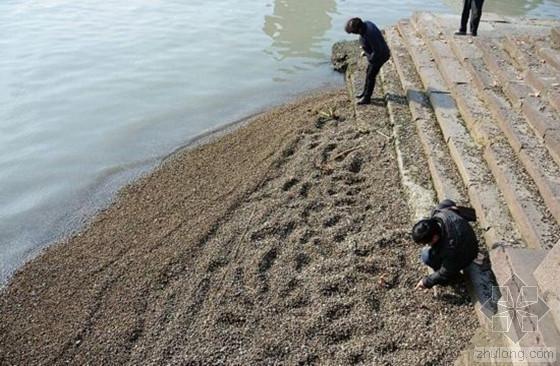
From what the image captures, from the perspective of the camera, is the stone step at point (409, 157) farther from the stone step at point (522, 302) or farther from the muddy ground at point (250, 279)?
the stone step at point (522, 302)

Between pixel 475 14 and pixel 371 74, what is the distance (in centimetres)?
296

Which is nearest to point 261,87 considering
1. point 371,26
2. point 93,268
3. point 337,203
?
point 371,26

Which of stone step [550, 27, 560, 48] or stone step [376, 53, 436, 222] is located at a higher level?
stone step [550, 27, 560, 48]

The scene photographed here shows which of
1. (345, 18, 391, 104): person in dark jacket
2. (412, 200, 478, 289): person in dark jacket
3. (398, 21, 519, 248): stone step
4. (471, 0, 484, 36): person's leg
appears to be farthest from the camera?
(471, 0, 484, 36): person's leg

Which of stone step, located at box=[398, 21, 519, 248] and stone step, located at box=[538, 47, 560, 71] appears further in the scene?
stone step, located at box=[538, 47, 560, 71]

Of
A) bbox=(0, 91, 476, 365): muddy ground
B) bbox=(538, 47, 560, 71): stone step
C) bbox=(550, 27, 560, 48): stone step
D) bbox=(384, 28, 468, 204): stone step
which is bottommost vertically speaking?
bbox=(0, 91, 476, 365): muddy ground

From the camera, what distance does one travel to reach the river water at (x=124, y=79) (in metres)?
7.04

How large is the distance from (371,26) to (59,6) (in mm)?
10859

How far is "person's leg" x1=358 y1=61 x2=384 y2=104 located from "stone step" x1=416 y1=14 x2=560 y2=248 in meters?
1.11

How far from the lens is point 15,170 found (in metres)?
7.33

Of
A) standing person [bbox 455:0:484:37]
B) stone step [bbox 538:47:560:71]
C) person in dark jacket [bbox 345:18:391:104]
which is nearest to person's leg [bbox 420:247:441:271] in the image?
person in dark jacket [bbox 345:18:391:104]

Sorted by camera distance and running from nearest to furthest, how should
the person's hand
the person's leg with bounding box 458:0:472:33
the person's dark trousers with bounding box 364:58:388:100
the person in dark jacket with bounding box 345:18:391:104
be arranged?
1. the person's hand
2. the person in dark jacket with bounding box 345:18:391:104
3. the person's dark trousers with bounding box 364:58:388:100
4. the person's leg with bounding box 458:0:472:33

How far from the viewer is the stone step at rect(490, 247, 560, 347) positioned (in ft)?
10.8

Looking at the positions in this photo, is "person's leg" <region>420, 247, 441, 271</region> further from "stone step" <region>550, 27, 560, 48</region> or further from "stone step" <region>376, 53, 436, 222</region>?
"stone step" <region>550, 27, 560, 48</region>
